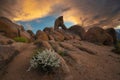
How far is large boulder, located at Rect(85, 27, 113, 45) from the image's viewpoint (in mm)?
34581

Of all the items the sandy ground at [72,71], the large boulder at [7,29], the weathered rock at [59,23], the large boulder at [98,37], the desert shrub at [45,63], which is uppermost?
the weathered rock at [59,23]

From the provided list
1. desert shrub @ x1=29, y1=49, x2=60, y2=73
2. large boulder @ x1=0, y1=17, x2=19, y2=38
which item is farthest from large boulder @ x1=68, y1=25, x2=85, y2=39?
desert shrub @ x1=29, y1=49, x2=60, y2=73

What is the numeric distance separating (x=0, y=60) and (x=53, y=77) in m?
3.94

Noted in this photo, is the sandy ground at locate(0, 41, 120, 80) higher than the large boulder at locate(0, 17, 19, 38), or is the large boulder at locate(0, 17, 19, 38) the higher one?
the large boulder at locate(0, 17, 19, 38)

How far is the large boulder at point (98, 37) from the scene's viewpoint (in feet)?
113

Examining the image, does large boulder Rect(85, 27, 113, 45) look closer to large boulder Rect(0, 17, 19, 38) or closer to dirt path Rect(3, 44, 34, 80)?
large boulder Rect(0, 17, 19, 38)

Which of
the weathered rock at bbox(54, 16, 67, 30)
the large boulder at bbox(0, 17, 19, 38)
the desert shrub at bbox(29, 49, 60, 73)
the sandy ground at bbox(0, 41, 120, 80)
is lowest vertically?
the sandy ground at bbox(0, 41, 120, 80)

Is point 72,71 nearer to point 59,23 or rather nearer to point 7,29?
point 7,29

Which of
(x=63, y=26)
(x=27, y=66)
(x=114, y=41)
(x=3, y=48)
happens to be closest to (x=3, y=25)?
(x=3, y=48)

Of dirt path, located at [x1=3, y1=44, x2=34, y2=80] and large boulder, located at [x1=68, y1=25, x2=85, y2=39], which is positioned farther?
large boulder, located at [x1=68, y1=25, x2=85, y2=39]

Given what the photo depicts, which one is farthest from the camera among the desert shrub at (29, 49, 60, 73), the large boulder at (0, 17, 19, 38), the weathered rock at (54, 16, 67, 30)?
the weathered rock at (54, 16, 67, 30)

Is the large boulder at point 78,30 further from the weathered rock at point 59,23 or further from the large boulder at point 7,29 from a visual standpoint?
the large boulder at point 7,29

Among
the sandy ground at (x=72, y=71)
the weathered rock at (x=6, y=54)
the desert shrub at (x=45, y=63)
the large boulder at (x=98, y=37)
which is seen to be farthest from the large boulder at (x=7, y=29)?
the desert shrub at (x=45, y=63)

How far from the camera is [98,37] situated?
3481 centimetres
